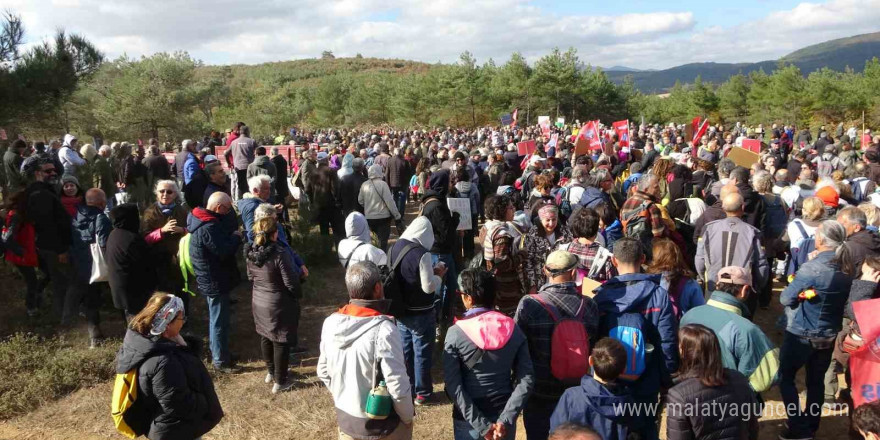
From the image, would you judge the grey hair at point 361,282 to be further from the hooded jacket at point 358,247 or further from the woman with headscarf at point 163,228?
the woman with headscarf at point 163,228

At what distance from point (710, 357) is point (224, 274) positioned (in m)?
4.07

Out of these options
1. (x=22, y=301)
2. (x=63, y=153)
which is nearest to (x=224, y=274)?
(x=22, y=301)

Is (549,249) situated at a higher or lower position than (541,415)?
higher

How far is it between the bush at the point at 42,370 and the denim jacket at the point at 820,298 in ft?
18.8

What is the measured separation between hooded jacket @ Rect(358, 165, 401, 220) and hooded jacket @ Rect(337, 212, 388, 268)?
3.09 meters

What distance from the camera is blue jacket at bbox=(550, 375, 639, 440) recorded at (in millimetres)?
2795

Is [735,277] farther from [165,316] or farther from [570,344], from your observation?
[165,316]

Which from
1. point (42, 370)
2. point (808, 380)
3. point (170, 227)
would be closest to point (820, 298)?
point (808, 380)

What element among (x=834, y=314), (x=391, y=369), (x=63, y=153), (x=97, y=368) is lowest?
(x=97, y=368)

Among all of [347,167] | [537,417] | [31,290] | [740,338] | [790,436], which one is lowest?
[790,436]

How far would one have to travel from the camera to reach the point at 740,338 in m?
3.11

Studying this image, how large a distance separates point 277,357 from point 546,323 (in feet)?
9.05

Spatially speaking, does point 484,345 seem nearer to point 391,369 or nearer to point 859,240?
point 391,369

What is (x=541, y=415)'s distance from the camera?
3.37 meters
